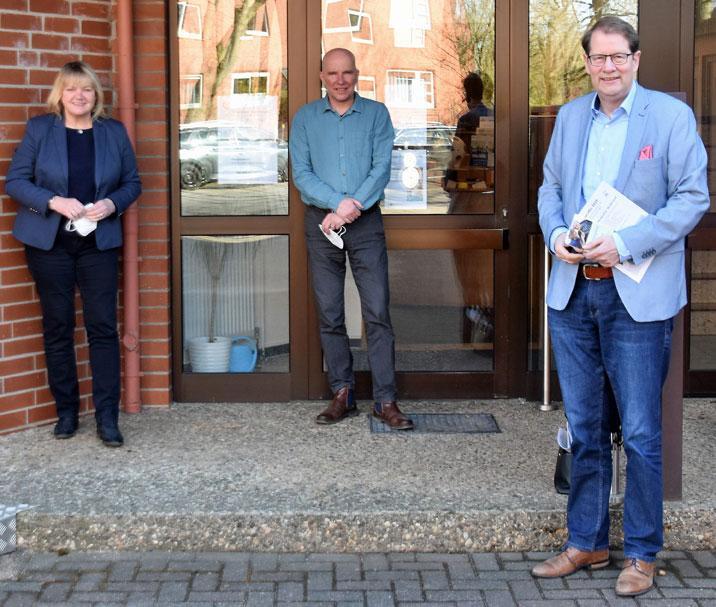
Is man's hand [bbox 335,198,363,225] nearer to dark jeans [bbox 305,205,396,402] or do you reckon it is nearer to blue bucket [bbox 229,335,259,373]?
dark jeans [bbox 305,205,396,402]

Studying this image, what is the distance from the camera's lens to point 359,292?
5.96 metres

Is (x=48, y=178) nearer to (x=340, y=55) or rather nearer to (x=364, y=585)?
(x=340, y=55)

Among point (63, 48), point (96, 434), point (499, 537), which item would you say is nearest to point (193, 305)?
point (96, 434)

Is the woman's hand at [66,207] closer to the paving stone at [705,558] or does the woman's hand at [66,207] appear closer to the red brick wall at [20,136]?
the red brick wall at [20,136]

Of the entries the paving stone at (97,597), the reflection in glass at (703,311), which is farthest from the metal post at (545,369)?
the paving stone at (97,597)

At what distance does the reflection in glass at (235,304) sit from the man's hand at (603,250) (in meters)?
2.62

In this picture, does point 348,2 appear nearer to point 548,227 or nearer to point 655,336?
point 548,227

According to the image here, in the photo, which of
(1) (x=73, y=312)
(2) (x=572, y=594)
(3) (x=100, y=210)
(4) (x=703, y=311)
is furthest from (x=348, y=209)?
(2) (x=572, y=594)

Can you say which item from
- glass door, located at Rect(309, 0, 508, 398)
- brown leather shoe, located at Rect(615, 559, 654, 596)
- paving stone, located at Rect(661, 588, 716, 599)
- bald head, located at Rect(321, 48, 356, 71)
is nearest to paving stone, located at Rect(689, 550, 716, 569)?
paving stone, located at Rect(661, 588, 716, 599)

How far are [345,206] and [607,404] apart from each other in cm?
188

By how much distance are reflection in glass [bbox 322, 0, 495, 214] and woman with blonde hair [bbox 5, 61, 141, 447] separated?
139 cm

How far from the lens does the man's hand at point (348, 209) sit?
5660 millimetres

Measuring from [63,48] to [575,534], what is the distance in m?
3.46

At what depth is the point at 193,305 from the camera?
6.40 m
